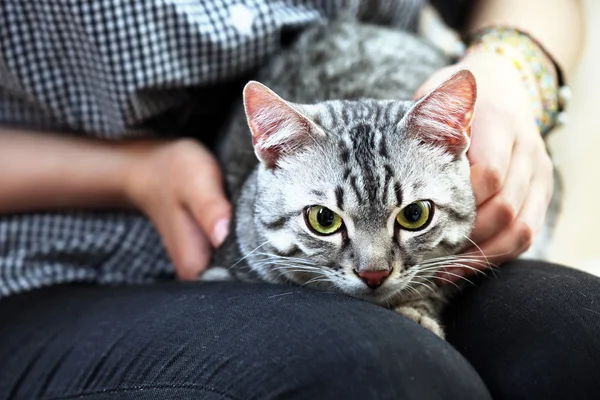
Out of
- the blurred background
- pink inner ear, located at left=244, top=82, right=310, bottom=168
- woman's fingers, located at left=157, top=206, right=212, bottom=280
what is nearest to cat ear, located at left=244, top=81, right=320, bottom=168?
pink inner ear, located at left=244, top=82, right=310, bottom=168

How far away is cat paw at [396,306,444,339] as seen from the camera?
0.92m

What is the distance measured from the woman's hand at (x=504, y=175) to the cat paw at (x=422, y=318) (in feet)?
0.30

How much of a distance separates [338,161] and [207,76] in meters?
0.43

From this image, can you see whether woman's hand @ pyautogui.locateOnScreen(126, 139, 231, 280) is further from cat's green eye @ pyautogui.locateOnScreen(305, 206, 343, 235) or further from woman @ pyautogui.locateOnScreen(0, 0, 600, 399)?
cat's green eye @ pyautogui.locateOnScreen(305, 206, 343, 235)

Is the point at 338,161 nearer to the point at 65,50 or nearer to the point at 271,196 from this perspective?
the point at 271,196

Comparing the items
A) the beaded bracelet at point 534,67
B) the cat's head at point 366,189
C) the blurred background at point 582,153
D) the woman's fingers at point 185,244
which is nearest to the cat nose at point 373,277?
the cat's head at point 366,189

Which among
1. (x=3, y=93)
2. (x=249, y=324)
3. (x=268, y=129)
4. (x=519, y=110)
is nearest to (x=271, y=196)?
(x=268, y=129)

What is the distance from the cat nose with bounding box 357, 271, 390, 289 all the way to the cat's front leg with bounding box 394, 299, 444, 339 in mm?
72

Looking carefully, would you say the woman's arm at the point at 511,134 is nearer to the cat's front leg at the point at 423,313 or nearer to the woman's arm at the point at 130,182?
the cat's front leg at the point at 423,313

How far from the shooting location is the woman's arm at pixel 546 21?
4.32 feet

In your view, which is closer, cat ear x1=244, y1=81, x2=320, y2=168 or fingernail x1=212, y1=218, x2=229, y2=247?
cat ear x1=244, y1=81, x2=320, y2=168

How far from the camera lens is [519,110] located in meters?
1.13

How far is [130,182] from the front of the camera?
135cm

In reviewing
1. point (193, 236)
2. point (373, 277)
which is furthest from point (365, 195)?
point (193, 236)
